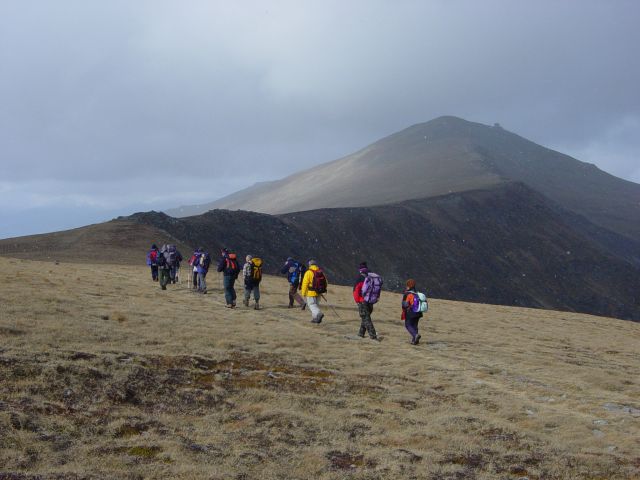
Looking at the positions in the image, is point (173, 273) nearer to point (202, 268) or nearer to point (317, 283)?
point (202, 268)

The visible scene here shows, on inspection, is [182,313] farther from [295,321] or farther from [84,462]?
[84,462]

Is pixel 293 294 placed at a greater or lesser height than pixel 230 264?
lesser

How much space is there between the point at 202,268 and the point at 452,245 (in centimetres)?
8458

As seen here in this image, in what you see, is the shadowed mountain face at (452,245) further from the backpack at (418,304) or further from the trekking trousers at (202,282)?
the backpack at (418,304)

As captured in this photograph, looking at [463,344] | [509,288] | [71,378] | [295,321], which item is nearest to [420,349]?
[463,344]

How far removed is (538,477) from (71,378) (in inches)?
337

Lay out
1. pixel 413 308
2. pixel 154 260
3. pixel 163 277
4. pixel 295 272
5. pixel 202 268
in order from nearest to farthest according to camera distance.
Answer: pixel 413 308 → pixel 295 272 → pixel 202 268 → pixel 163 277 → pixel 154 260

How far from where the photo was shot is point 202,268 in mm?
28891

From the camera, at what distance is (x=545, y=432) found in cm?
1177

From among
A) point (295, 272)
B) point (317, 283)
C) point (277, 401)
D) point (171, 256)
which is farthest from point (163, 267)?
point (277, 401)

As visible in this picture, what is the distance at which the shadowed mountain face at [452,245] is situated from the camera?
80.4 m

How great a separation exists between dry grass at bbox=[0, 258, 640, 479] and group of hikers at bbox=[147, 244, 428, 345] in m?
1.02

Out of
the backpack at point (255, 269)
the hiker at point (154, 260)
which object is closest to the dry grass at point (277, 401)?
the backpack at point (255, 269)

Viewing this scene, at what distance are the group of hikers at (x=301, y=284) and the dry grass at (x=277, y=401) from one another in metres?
1.02
